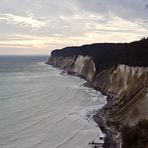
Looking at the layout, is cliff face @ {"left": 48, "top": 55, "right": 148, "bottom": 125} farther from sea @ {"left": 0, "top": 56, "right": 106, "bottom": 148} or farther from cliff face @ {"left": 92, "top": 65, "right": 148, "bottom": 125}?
sea @ {"left": 0, "top": 56, "right": 106, "bottom": 148}

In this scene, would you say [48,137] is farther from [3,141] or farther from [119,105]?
[119,105]

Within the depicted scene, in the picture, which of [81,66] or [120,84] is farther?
[81,66]

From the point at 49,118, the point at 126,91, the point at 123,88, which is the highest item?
the point at 126,91

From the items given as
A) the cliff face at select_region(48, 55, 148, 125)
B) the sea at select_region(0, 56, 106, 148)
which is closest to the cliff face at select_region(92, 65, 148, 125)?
the cliff face at select_region(48, 55, 148, 125)

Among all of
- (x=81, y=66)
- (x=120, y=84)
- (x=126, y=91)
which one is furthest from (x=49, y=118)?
(x=81, y=66)

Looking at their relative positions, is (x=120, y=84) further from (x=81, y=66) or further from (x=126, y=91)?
(x=81, y=66)

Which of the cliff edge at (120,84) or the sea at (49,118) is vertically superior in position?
the cliff edge at (120,84)

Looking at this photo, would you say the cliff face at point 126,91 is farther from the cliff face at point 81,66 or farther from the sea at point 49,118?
the cliff face at point 81,66

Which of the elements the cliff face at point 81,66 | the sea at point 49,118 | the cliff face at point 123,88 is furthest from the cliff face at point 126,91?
the cliff face at point 81,66

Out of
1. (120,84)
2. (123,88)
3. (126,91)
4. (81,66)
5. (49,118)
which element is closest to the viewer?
(49,118)
